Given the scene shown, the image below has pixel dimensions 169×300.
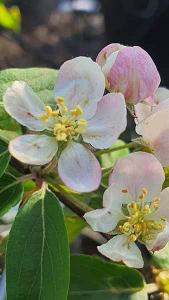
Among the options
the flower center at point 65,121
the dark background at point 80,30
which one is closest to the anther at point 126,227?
the flower center at point 65,121

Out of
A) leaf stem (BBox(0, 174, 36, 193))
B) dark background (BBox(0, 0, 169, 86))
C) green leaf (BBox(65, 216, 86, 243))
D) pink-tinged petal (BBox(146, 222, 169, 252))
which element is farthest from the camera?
dark background (BBox(0, 0, 169, 86))

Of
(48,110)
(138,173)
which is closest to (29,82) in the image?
(48,110)

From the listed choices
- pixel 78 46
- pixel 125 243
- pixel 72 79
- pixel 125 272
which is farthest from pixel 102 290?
pixel 78 46

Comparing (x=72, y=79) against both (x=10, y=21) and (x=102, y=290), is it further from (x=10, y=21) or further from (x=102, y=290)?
(x=10, y=21)

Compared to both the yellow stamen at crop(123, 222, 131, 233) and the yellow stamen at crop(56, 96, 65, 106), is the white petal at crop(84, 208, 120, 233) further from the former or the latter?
the yellow stamen at crop(56, 96, 65, 106)

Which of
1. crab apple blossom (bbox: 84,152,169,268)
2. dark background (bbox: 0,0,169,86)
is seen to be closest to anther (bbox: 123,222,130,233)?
crab apple blossom (bbox: 84,152,169,268)

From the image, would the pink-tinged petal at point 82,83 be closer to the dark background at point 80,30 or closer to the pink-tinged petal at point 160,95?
the pink-tinged petal at point 160,95
